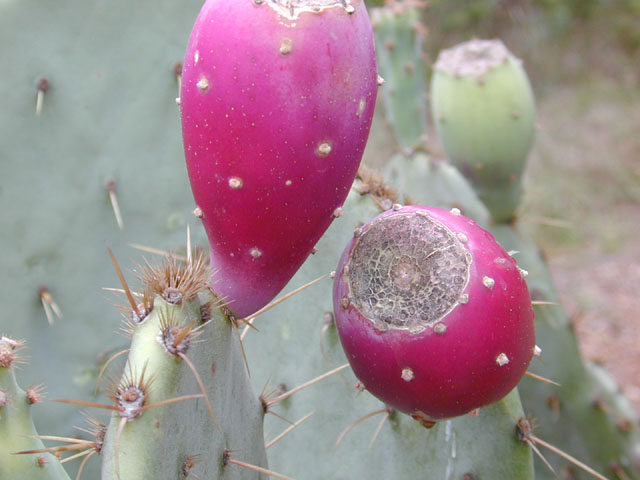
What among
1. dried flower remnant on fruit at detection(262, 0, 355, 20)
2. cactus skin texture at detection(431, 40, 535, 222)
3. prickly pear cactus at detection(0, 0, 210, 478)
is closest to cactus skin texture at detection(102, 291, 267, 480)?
dried flower remnant on fruit at detection(262, 0, 355, 20)

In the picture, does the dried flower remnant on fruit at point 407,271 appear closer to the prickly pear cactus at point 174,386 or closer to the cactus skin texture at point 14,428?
the prickly pear cactus at point 174,386

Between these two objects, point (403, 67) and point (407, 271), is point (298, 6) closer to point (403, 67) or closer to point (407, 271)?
point (407, 271)

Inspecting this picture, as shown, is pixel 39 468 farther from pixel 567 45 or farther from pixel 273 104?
pixel 567 45

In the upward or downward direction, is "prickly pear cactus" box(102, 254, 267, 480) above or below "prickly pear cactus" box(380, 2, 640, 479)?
above

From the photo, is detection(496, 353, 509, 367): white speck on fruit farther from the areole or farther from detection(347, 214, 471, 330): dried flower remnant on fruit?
the areole

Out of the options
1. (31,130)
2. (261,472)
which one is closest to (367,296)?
(261,472)

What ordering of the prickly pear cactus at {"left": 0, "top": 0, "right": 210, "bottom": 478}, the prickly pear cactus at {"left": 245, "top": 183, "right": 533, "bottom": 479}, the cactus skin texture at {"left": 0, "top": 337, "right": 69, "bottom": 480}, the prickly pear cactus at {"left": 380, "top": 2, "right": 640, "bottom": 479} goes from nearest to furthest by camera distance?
the cactus skin texture at {"left": 0, "top": 337, "right": 69, "bottom": 480}
the prickly pear cactus at {"left": 245, "top": 183, "right": 533, "bottom": 479}
the prickly pear cactus at {"left": 0, "top": 0, "right": 210, "bottom": 478}
the prickly pear cactus at {"left": 380, "top": 2, "right": 640, "bottom": 479}

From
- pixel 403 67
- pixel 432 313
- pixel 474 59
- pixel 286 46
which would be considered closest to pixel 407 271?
pixel 432 313
